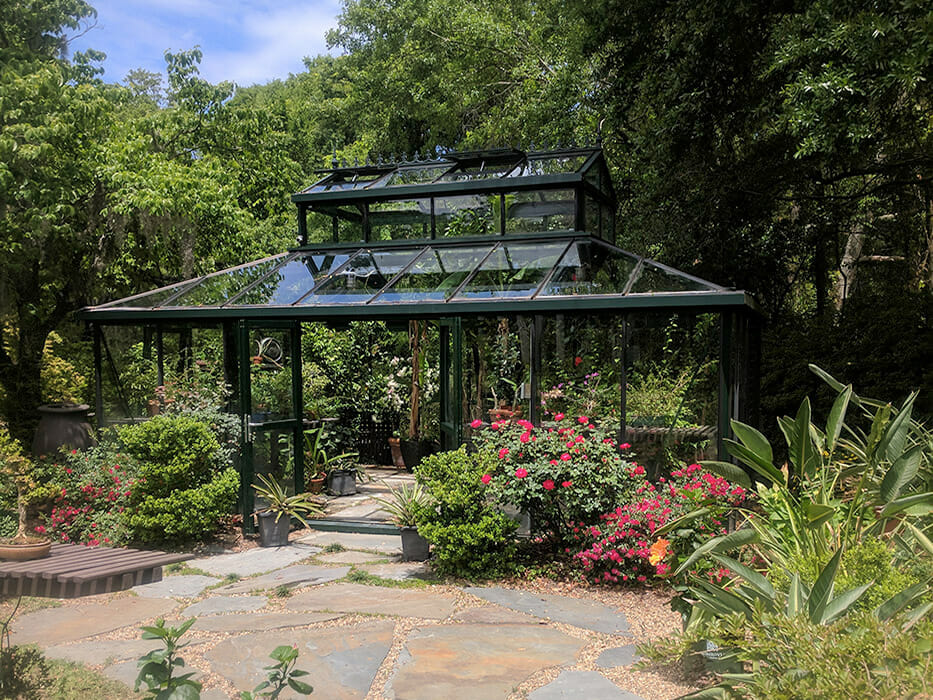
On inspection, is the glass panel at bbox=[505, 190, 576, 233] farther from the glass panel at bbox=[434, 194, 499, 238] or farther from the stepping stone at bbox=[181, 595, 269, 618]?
the stepping stone at bbox=[181, 595, 269, 618]

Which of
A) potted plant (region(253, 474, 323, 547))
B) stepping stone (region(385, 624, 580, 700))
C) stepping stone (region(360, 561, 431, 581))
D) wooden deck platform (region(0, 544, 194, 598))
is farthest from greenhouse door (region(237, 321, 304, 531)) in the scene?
stepping stone (region(385, 624, 580, 700))

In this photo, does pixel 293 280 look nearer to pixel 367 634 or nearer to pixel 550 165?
pixel 550 165

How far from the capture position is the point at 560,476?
5141mm

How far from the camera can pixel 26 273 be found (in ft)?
31.7

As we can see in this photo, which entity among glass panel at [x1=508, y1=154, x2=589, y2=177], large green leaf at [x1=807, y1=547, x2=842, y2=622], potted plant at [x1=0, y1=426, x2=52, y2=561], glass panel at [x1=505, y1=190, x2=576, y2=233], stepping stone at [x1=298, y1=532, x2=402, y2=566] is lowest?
stepping stone at [x1=298, y1=532, x2=402, y2=566]

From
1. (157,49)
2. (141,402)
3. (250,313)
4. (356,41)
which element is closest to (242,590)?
(250,313)

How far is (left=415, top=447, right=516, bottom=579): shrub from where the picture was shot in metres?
5.14

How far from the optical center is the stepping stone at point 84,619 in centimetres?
411

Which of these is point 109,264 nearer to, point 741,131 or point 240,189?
point 240,189

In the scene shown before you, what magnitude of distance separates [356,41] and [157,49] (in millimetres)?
10302

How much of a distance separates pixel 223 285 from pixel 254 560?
2.84 m

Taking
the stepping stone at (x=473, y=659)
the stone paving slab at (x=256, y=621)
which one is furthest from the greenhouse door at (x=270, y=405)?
the stepping stone at (x=473, y=659)

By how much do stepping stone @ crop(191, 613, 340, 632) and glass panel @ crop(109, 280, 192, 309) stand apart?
3731mm

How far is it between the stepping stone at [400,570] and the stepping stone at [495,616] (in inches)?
34.2
